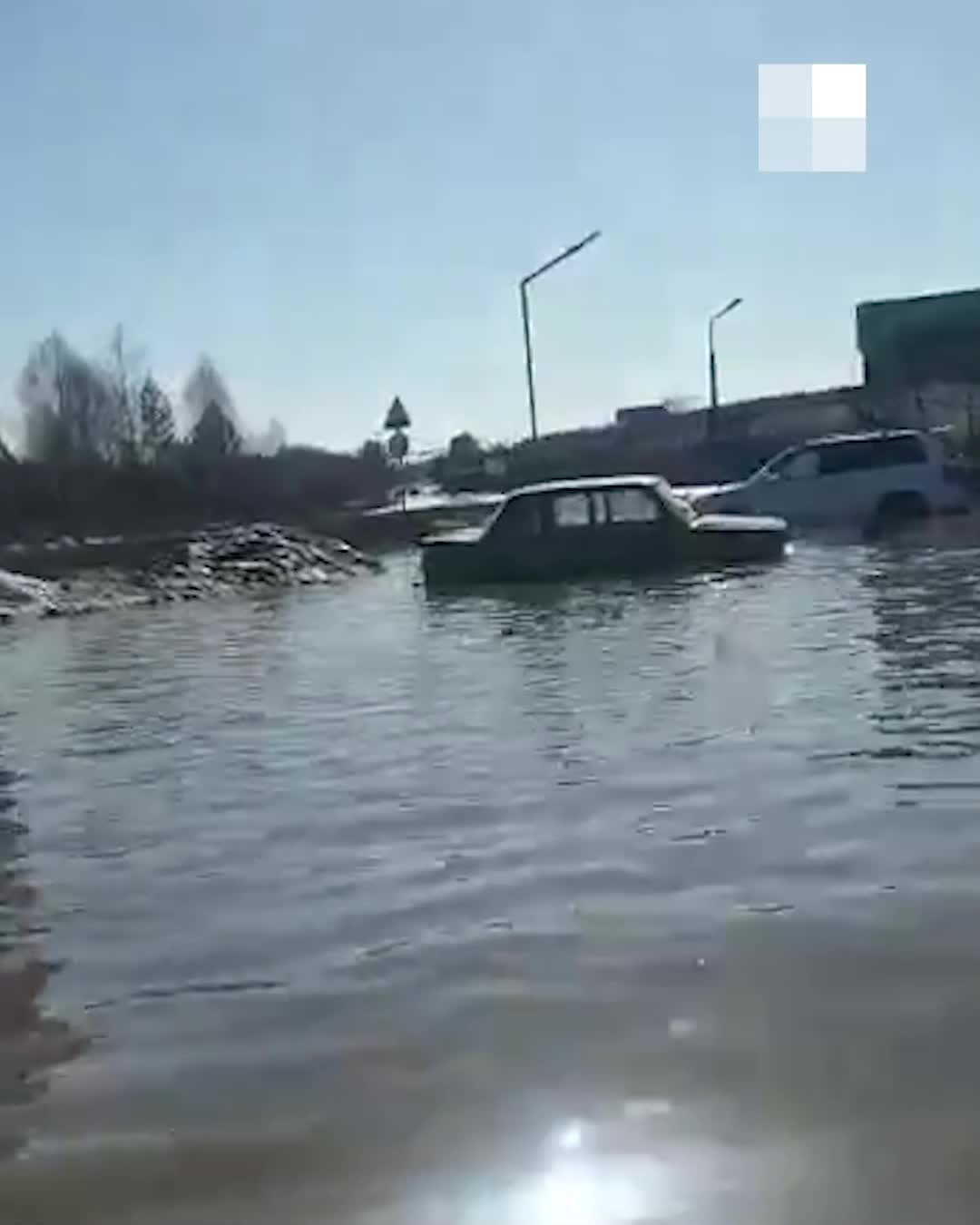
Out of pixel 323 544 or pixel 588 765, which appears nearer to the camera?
pixel 588 765

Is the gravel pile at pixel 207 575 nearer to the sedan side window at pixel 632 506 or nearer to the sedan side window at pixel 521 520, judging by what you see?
the sedan side window at pixel 521 520

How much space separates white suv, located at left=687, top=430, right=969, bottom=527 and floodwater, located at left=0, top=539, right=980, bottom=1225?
60.5 feet

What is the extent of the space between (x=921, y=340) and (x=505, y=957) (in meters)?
65.7

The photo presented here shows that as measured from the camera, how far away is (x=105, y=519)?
46406mm

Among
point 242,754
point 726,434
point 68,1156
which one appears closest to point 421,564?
point 242,754

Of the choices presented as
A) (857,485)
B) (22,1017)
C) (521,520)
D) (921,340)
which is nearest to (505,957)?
(22,1017)

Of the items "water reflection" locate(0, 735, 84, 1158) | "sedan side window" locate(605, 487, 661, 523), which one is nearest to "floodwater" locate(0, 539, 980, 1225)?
"water reflection" locate(0, 735, 84, 1158)

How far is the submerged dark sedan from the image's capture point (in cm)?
2334

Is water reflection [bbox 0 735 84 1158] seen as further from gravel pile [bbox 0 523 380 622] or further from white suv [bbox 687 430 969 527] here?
white suv [bbox 687 430 969 527]

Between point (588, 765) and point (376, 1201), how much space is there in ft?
18.2

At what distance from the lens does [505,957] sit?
6.26 m

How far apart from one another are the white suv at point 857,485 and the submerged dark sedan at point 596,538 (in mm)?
7127

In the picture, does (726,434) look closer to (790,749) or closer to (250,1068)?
(790,749)

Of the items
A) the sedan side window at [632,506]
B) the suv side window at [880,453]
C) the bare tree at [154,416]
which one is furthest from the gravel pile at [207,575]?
the bare tree at [154,416]
